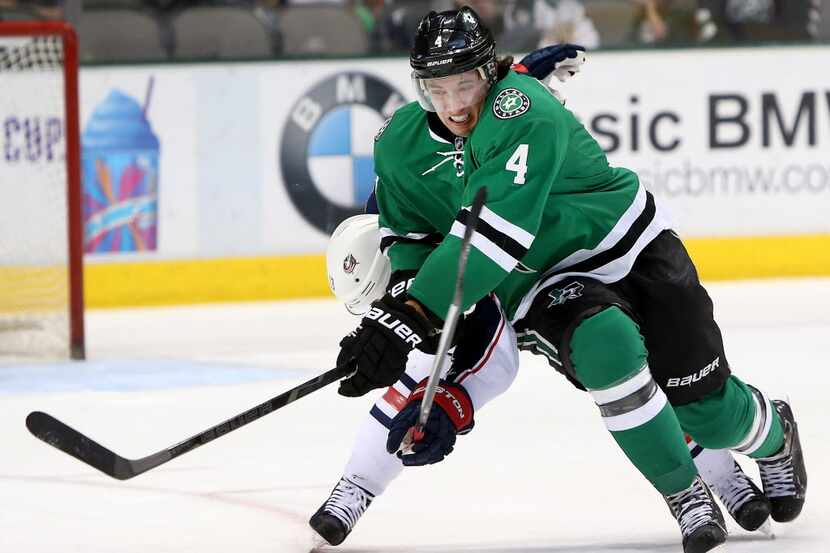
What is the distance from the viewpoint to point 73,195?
554 centimetres

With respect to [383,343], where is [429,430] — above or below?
below

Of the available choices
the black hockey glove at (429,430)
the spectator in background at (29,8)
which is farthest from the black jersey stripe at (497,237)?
the spectator in background at (29,8)

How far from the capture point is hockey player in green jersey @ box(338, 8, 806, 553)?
257 cm

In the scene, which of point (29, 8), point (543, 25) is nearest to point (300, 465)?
point (29, 8)

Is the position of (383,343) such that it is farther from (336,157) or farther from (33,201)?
(336,157)

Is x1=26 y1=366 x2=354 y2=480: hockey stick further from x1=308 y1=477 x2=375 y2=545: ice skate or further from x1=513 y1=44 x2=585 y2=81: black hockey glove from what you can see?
x1=513 y1=44 x2=585 y2=81: black hockey glove

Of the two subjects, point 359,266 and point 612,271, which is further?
point 359,266

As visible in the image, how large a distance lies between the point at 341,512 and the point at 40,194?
3.12 metres

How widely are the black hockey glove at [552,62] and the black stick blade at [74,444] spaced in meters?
1.00

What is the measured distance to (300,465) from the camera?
3.65m

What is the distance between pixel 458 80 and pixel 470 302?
1.17 ft

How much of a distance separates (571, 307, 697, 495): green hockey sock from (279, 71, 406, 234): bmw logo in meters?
3.87

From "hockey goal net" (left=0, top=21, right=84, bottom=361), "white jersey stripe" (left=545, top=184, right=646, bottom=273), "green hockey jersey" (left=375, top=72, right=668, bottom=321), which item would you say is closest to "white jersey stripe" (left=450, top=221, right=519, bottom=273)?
"green hockey jersey" (left=375, top=72, right=668, bottom=321)

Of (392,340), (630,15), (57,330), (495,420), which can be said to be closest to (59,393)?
(57,330)
